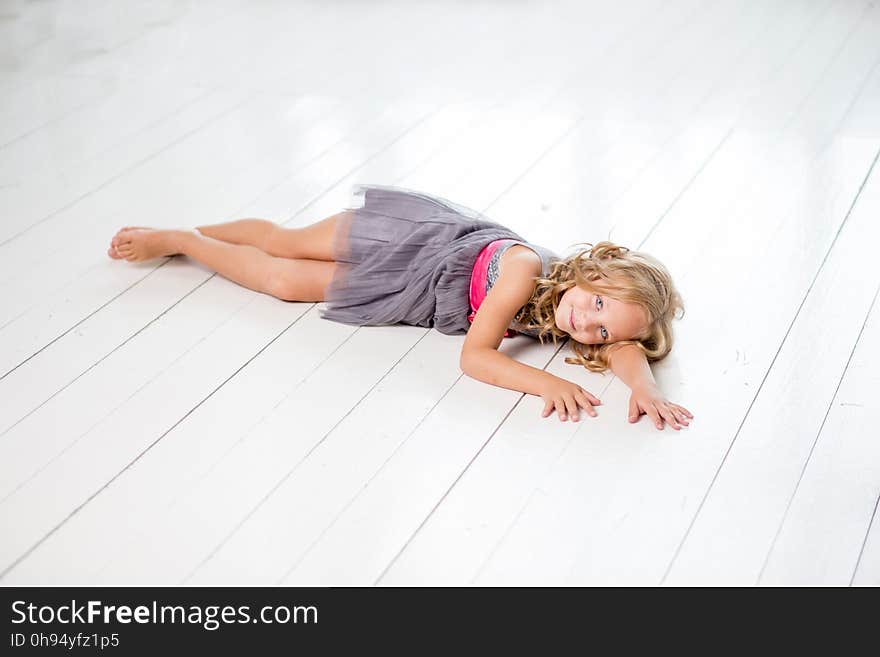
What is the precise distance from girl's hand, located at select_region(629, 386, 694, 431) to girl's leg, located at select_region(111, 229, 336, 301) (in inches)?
26.5

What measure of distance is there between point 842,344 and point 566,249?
62cm

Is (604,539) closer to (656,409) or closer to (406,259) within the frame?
(656,409)

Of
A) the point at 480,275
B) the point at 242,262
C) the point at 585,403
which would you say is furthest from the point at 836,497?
the point at 242,262

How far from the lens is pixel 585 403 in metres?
1.87

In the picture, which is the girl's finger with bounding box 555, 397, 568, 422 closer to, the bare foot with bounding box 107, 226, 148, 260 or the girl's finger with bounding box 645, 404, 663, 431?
the girl's finger with bounding box 645, 404, 663, 431

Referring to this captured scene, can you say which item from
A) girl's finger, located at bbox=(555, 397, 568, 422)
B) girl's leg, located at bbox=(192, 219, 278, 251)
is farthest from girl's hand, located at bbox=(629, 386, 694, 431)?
girl's leg, located at bbox=(192, 219, 278, 251)

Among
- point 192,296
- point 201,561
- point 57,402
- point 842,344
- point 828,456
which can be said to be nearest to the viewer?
point 201,561

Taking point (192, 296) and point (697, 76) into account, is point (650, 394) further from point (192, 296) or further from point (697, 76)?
point (697, 76)
